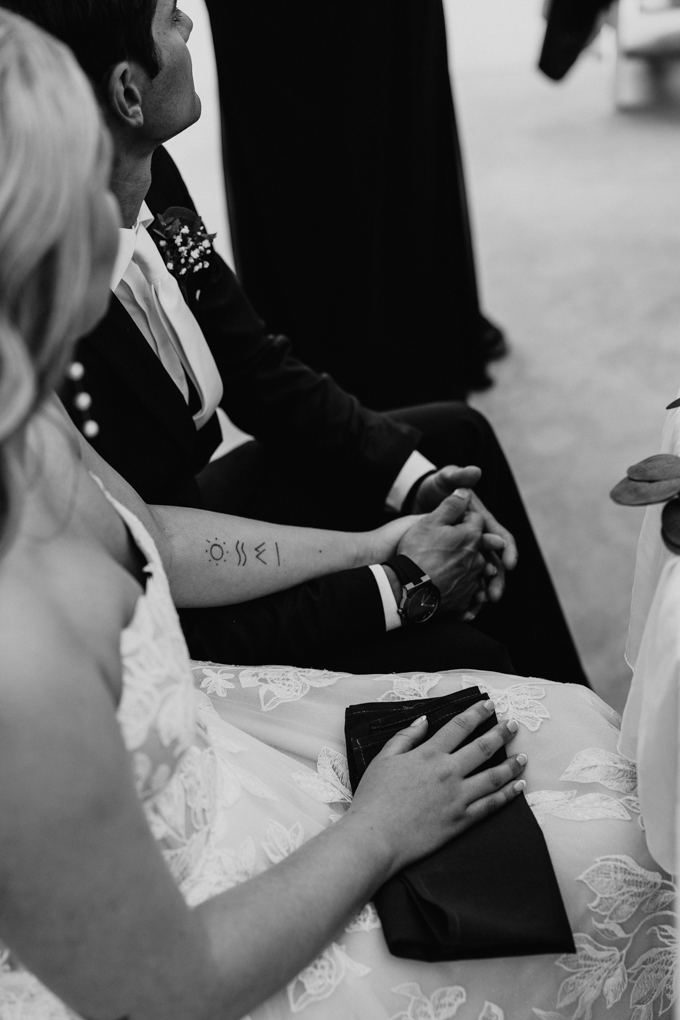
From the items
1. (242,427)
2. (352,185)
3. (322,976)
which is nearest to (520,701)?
(322,976)

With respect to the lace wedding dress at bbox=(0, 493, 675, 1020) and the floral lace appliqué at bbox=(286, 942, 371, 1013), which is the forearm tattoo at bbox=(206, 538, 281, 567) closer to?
the lace wedding dress at bbox=(0, 493, 675, 1020)

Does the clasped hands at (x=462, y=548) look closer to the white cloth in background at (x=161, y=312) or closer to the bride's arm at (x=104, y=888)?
the white cloth in background at (x=161, y=312)

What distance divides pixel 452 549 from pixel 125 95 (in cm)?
68

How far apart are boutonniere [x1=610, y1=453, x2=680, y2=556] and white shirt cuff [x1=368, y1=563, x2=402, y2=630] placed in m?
0.44

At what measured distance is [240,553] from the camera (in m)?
1.30

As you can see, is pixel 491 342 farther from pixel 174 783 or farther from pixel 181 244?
pixel 174 783

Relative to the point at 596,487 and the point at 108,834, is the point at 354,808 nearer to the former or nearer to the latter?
the point at 108,834

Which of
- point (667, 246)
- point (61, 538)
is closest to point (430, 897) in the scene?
point (61, 538)

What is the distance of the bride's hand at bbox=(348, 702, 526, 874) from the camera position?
0.91m

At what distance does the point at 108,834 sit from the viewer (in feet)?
2.22

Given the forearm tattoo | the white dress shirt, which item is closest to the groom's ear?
the white dress shirt

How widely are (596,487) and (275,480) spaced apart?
1.05m

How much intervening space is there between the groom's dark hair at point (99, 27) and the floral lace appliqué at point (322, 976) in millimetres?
940

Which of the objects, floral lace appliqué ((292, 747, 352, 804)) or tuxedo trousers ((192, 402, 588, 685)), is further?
tuxedo trousers ((192, 402, 588, 685))
